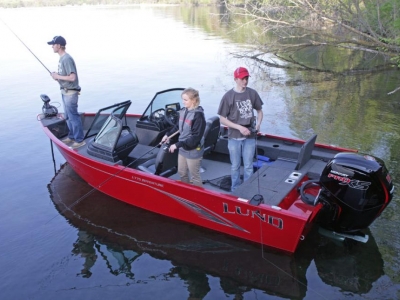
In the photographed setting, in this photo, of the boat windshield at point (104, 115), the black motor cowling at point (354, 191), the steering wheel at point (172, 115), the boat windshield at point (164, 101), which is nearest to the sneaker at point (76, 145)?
the boat windshield at point (104, 115)

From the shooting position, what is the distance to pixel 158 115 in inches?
270

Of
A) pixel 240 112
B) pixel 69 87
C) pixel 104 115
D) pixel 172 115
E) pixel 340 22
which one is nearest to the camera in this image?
pixel 240 112

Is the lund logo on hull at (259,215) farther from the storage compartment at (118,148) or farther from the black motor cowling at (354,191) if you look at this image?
the storage compartment at (118,148)

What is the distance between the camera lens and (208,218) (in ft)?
17.4

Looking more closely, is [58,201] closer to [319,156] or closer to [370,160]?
[319,156]

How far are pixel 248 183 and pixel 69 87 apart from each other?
3518 mm

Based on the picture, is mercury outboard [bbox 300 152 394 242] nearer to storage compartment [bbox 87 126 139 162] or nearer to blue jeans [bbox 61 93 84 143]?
storage compartment [bbox 87 126 139 162]

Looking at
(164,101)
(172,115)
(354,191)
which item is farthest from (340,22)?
(354,191)

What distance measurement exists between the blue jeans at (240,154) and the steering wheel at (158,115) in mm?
1873

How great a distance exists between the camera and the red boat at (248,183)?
4.45 metres

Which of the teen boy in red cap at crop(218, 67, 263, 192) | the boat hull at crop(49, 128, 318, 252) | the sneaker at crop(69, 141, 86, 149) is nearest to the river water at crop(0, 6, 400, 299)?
the boat hull at crop(49, 128, 318, 252)

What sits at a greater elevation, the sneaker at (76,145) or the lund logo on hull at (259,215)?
the lund logo on hull at (259,215)

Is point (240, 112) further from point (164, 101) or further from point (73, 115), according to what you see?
point (73, 115)

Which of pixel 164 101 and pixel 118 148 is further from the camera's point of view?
pixel 164 101
